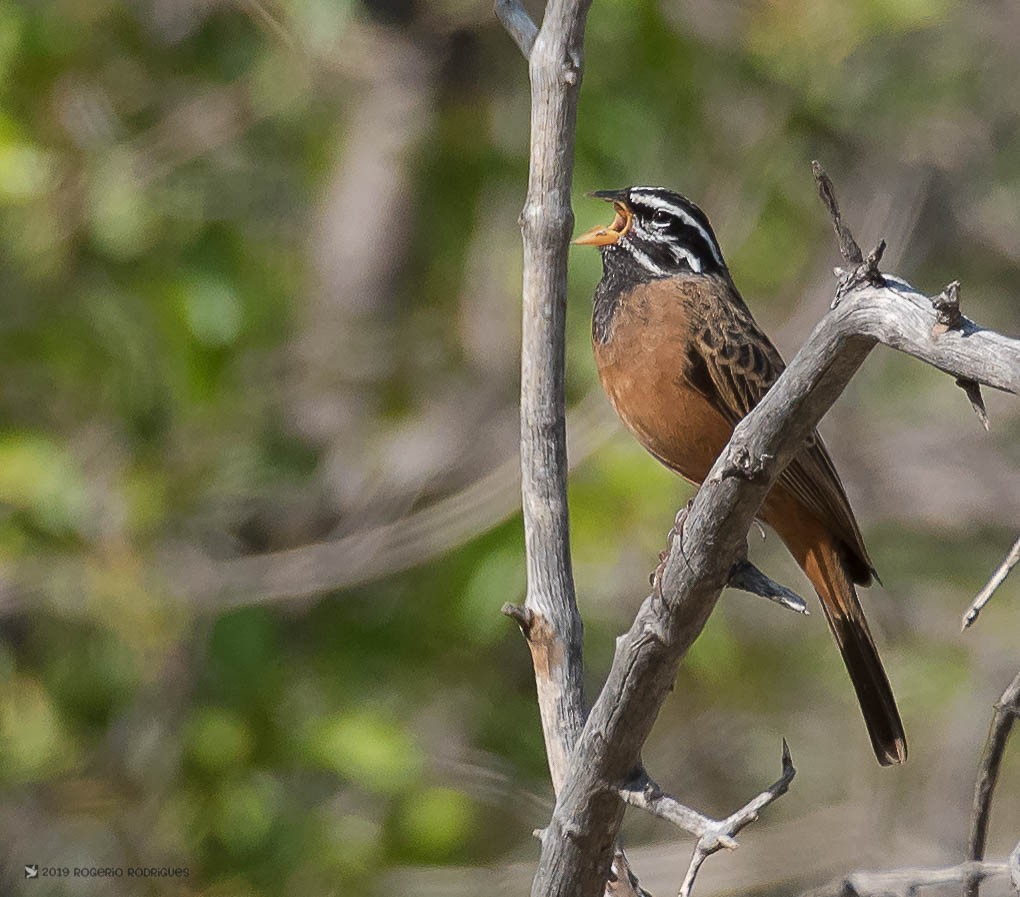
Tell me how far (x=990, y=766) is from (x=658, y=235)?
2658 millimetres

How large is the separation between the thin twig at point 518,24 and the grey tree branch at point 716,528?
1.46 metres

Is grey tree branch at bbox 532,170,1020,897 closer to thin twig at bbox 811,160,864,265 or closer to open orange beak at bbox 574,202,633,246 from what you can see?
thin twig at bbox 811,160,864,265

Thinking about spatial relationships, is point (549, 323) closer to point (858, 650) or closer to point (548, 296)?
point (548, 296)

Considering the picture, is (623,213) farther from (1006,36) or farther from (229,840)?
(1006,36)

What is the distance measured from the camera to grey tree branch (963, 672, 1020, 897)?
2.64m

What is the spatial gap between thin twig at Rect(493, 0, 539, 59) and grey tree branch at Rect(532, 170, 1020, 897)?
146 cm

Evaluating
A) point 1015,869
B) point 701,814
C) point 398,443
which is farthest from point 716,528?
point 398,443

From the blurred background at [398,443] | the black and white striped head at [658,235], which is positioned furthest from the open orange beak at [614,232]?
the blurred background at [398,443]

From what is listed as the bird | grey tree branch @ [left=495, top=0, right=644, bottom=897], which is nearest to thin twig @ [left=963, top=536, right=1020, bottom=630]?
grey tree branch @ [left=495, top=0, right=644, bottom=897]

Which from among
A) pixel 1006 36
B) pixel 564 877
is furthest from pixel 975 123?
pixel 564 877

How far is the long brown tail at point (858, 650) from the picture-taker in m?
4.34

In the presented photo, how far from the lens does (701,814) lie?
2.81 metres

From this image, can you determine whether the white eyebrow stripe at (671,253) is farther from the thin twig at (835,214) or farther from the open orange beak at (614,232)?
the thin twig at (835,214)

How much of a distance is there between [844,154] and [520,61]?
6.79 feet
